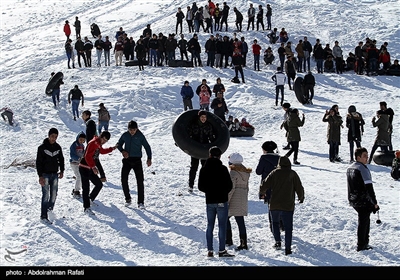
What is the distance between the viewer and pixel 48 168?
32.9 ft

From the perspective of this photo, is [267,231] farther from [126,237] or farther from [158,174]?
[158,174]

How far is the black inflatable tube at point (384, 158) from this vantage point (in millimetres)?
15227

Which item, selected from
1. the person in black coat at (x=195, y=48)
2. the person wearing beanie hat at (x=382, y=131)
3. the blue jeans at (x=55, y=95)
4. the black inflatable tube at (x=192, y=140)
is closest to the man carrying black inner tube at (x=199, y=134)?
the black inflatable tube at (x=192, y=140)

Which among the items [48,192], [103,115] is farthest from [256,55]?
[48,192]

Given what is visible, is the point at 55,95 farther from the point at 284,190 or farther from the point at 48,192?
the point at 284,190

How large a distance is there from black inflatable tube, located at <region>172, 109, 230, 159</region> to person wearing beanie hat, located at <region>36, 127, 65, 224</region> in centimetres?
268

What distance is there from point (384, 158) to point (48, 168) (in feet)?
28.8

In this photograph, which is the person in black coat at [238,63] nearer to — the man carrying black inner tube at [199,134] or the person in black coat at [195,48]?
the person in black coat at [195,48]

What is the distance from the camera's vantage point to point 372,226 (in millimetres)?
10078

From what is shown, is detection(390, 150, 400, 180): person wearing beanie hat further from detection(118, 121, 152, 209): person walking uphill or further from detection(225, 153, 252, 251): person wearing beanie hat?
detection(225, 153, 252, 251): person wearing beanie hat

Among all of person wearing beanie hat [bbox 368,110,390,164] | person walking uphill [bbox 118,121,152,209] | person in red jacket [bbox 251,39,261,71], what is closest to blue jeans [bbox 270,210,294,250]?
Answer: person walking uphill [bbox 118,121,152,209]

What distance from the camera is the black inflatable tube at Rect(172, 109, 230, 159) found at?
1188cm

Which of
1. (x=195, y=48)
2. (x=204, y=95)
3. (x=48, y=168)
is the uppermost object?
(x=195, y=48)
